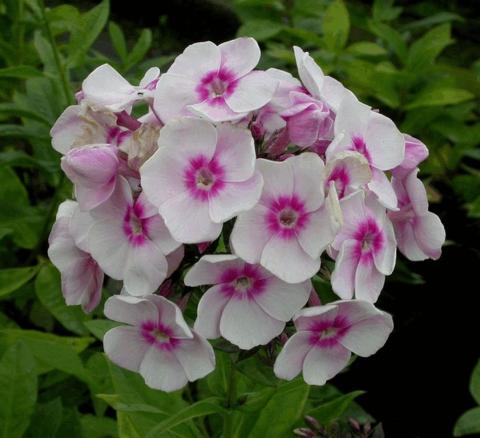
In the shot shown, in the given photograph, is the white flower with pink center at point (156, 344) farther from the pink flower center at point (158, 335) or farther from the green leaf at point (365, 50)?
the green leaf at point (365, 50)

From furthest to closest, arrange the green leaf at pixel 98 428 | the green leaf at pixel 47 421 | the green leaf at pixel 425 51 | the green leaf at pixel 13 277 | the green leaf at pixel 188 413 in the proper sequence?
the green leaf at pixel 425 51, the green leaf at pixel 13 277, the green leaf at pixel 98 428, the green leaf at pixel 47 421, the green leaf at pixel 188 413

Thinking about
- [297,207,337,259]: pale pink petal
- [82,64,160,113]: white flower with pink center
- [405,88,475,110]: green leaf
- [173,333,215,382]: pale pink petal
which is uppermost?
[82,64,160,113]: white flower with pink center

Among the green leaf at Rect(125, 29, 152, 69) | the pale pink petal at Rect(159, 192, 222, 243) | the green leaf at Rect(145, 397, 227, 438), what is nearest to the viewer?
the pale pink petal at Rect(159, 192, 222, 243)

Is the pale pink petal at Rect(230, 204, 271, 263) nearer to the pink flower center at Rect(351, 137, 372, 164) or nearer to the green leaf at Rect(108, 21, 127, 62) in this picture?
the pink flower center at Rect(351, 137, 372, 164)

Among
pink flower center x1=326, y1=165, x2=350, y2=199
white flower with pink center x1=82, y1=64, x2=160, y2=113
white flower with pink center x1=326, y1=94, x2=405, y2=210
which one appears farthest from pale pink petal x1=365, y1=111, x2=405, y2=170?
white flower with pink center x1=82, y1=64, x2=160, y2=113

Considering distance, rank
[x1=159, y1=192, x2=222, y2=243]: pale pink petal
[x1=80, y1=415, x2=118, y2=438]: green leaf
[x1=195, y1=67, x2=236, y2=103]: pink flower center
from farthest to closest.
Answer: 1. [x1=80, y1=415, x2=118, y2=438]: green leaf
2. [x1=195, y1=67, x2=236, y2=103]: pink flower center
3. [x1=159, y1=192, x2=222, y2=243]: pale pink petal

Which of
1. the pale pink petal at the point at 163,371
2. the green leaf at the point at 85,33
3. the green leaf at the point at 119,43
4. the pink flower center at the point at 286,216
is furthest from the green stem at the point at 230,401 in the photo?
the green leaf at the point at 119,43
